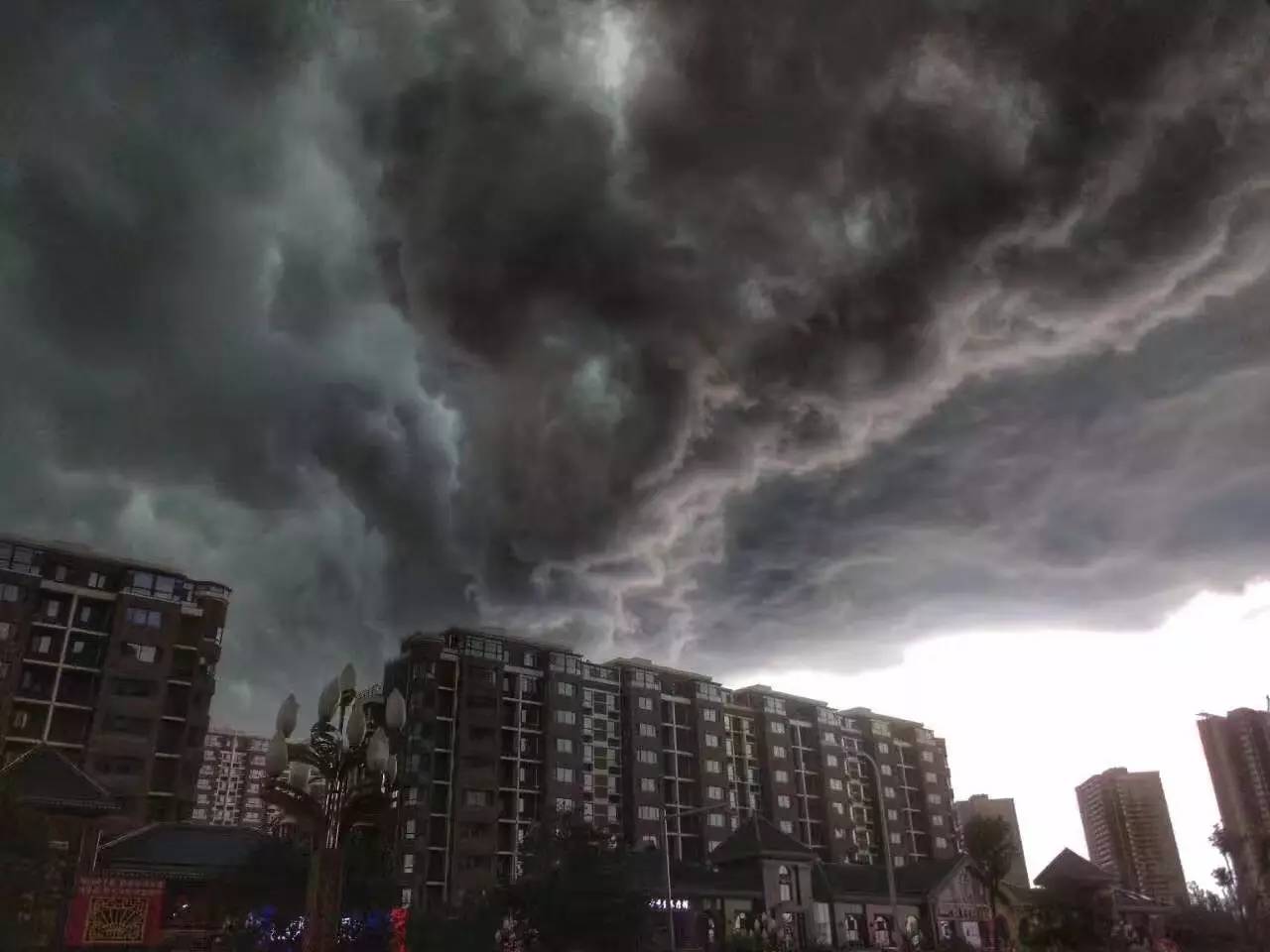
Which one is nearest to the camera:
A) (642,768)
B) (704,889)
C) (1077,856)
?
(704,889)

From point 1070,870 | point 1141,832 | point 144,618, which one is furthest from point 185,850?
point 1141,832

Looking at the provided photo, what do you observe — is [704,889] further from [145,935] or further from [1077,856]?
[145,935]

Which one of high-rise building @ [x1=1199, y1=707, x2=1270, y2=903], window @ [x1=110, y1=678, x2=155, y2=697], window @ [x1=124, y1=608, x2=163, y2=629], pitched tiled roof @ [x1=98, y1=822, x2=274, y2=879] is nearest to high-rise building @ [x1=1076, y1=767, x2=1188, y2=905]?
high-rise building @ [x1=1199, y1=707, x2=1270, y2=903]

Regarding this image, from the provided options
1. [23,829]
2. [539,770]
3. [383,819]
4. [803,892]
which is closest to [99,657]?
[539,770]

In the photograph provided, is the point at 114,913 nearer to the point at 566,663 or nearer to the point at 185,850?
the point at 185,850

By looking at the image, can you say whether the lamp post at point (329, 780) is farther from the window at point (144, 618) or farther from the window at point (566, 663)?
the window at point (566, 663)

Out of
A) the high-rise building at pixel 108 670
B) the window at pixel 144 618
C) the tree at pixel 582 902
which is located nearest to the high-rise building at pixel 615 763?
the high-rise building at pixel 108 670

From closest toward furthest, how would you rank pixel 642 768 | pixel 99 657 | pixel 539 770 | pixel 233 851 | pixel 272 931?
pixel 272 931 < pixel 233 851 < pixel 99 657 < pixel 539 770 < pixel 642 768
